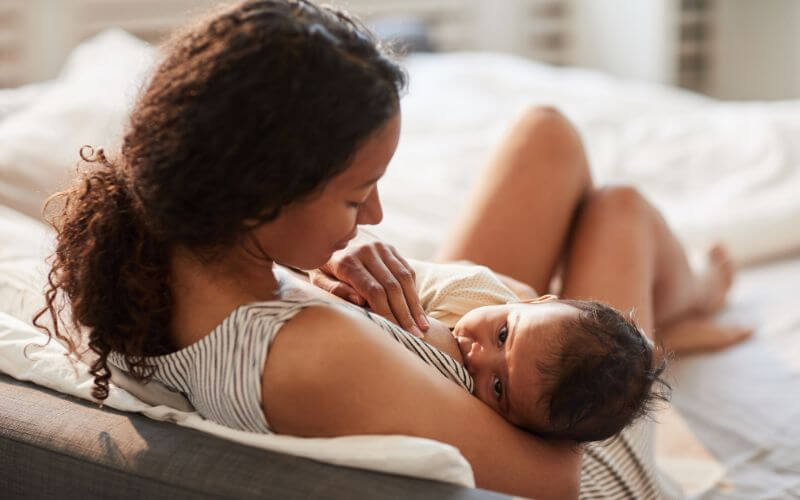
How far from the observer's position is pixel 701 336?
5.61ft

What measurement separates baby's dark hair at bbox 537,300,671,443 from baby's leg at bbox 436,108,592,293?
1.45ft

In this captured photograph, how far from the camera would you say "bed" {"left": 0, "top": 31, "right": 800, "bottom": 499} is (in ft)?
4.51

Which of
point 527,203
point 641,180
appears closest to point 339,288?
point 527,203

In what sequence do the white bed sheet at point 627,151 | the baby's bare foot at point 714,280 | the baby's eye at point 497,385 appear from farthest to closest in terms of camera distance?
1. the white bed sheet at point 627,151
2. the baby's bare foot at point 714,280
3. the baby's eye at point 497,385

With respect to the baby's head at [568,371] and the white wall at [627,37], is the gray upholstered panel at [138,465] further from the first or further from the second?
the white wall at [627,37]

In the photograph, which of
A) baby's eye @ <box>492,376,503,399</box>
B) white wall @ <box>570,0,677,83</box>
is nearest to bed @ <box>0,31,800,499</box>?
baby's eye @ <box>492,376,503,399</box>

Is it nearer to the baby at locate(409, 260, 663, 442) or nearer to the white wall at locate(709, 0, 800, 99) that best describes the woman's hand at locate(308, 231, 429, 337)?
the baby at locate(409, 260, 663, 442)

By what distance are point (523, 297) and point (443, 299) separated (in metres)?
0.15

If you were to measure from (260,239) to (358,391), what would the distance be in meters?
0.17

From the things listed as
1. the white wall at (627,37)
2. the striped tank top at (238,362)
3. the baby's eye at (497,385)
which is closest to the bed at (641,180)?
the striped tank top at (238,362)

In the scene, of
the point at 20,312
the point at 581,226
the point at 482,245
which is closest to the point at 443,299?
the point at 482,245

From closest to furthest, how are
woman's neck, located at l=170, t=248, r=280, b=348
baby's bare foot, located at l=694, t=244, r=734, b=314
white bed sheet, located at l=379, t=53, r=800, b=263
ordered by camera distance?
1. woman's neck, located at l=170, t=248, r=280, b=348
2. baby's bare foot, located at l=694, t=244, r=734, b=314
3. white bed sheet, located at l=379, t=53, r=800, b=263

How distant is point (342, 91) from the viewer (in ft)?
2.79

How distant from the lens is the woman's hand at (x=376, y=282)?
1.12 metres
